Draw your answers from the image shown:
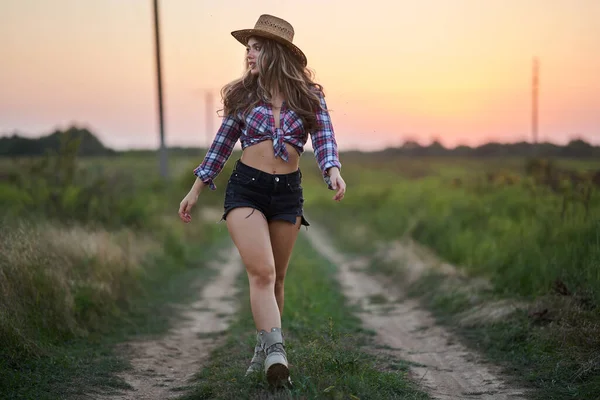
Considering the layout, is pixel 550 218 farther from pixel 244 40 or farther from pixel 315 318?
pixel 244 40

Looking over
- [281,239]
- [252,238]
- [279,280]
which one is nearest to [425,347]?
[279,280]

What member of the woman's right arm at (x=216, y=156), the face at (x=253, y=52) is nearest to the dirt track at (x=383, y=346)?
the woman's right arm at (x=216, y=156)

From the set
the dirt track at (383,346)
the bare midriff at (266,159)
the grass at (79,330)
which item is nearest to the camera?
the bare midriff at (266,159)

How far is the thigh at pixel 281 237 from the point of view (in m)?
4.61

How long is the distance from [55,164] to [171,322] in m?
4.66

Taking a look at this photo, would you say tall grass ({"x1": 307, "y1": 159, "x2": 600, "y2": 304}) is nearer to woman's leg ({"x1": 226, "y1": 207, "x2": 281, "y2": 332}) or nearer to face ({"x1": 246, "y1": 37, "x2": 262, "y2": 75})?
woman's leg ({"x1": 226, "y1": 207, "x2": 281, "y2": 332})

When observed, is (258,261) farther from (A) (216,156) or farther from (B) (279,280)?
(A) (216,156)

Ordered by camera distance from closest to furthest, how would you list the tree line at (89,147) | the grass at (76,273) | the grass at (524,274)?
the grass at (524,274) → the grass at (76,273) → the tree line at (89,147)

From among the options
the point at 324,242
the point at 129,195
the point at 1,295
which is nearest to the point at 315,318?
the point at 1,295

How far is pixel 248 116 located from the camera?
4.55 meters

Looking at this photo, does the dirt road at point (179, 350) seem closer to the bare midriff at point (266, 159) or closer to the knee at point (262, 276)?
the knee at point (262, 276)

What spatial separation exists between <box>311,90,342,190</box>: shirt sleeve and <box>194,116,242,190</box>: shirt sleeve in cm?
55

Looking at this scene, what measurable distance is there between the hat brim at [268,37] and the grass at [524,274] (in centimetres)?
285

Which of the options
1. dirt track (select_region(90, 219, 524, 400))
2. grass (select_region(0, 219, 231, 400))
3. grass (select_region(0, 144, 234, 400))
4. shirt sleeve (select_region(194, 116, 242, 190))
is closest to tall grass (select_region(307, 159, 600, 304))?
dirt track (select_region(90, 219, 524, 400))
